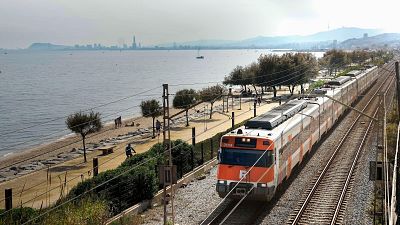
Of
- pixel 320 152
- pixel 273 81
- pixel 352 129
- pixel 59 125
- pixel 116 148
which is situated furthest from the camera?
pixel 273 81

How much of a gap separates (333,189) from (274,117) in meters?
4.36

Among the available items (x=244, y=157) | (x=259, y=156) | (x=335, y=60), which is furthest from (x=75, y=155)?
(x=335, y=60)

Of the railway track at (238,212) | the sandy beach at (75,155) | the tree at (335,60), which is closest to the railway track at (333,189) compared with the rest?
the railway track at (238,212)

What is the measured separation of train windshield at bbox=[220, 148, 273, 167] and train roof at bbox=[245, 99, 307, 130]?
7.28ft

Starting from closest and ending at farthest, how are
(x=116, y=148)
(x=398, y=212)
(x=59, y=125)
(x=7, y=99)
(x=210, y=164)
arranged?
(x=398, y=212)
(x=210, y=164)
(x=116, y=148)
(x=59, y=125)
(x=7, y=99)

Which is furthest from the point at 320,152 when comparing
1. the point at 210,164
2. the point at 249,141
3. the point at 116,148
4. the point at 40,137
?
the point at 40,137

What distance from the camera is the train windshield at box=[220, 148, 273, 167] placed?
18.9 meters

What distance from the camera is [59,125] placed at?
74750mm

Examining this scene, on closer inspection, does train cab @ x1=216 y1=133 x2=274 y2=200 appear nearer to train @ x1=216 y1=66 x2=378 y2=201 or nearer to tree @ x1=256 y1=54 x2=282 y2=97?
train @ x1=216 y1=66 x2=378 y2=201

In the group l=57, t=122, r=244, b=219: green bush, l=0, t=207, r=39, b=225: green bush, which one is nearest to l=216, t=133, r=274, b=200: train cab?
l=57, t=122, r=244, b=219: green bush

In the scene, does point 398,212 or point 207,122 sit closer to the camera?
point 398,212

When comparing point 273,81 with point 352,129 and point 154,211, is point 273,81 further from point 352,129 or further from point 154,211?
point 154,211

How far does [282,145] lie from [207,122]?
4290cm

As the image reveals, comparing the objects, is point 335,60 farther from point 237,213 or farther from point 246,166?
point 237,213
